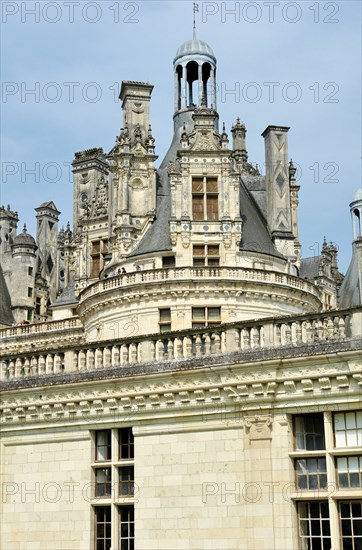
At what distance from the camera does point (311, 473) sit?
39.5 feet

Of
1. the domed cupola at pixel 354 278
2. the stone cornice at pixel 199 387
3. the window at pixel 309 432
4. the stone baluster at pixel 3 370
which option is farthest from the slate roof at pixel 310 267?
the window at pixel 309 432

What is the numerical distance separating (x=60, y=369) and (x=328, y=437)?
4916 millimetres

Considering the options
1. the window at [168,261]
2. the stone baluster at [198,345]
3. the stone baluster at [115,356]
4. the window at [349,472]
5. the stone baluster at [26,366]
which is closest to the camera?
the window at [349,472]

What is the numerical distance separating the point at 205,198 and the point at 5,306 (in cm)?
1695

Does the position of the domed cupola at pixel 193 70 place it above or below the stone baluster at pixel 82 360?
above

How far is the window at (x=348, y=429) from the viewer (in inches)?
460

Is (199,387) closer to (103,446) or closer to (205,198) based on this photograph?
(103,446)

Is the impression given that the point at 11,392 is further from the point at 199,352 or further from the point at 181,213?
the point at 181,213

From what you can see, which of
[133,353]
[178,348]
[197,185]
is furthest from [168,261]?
[178,348]

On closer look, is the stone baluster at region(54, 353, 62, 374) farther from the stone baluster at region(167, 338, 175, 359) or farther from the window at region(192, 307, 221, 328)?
the window at region(192, 307, 221, 328)

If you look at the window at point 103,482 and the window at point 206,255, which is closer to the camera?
the window at point 103,482

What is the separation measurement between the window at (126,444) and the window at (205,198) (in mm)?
20856

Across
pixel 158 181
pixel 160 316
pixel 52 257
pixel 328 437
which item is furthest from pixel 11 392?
pixel 52 257

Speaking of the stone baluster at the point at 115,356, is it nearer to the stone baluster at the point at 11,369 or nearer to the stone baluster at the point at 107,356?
the stone baluster at the point at 107,356
